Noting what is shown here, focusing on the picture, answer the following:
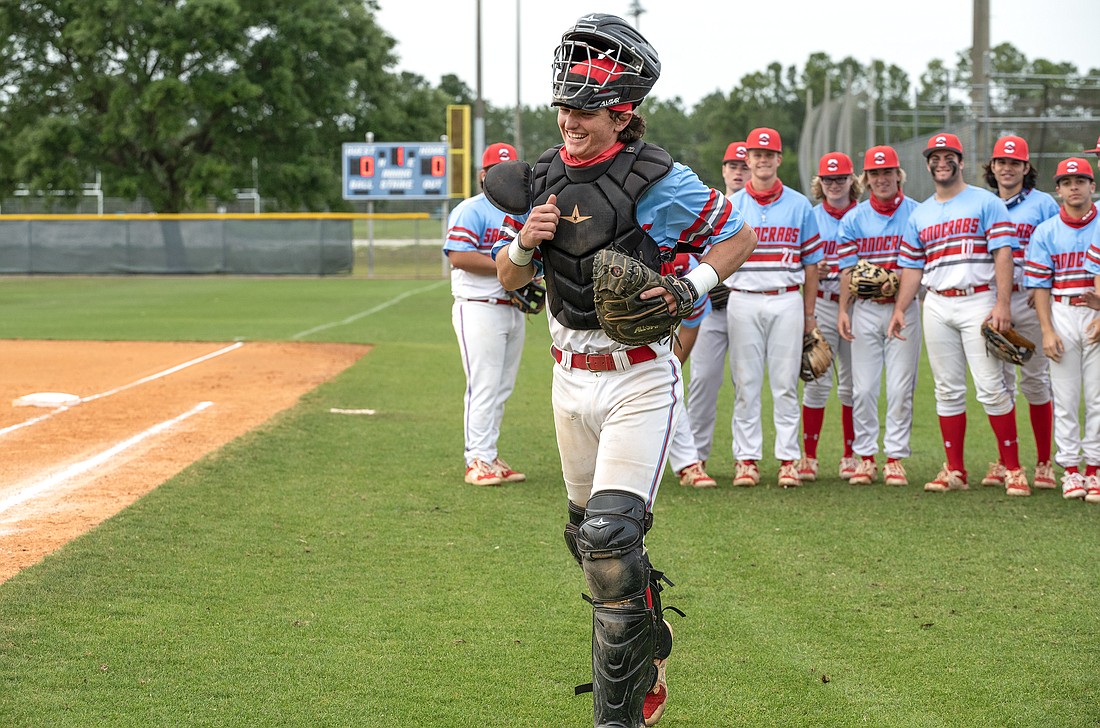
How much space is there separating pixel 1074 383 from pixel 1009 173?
152 cm

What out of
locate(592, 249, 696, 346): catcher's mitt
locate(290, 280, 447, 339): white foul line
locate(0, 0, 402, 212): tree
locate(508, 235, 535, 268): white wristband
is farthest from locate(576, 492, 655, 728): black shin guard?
locate(0, 0, 402, 212): tree

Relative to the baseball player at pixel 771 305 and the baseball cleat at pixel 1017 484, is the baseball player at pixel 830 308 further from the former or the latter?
the baseball cleat at pixel 1017 484

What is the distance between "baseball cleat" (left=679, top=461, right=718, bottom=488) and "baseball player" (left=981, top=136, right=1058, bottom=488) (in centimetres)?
184

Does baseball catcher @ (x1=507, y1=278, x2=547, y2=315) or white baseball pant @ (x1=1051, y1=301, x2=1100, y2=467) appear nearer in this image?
white baseball pant @ (x1=1051, y1=301, x2=1100, y2=467)

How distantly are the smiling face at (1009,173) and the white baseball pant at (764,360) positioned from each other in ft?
5.43

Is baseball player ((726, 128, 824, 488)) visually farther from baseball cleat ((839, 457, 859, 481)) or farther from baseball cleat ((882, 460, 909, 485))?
baseball cleat ((882, 460, 909, 485))

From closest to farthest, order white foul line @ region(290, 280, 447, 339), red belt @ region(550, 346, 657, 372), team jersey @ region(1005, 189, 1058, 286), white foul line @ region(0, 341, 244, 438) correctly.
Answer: red belt @ region(550, 346, 657, 372), team jersey @ region(1005, 189, 1058, 286), white foul line @ region(0, 341, 244, 438), white foul line @ region(290, 280, 447, 339)

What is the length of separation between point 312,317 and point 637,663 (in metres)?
18.6

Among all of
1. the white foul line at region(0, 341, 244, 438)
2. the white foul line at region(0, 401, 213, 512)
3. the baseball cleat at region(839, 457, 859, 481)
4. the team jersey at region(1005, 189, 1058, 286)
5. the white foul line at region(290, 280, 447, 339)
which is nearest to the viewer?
the white foul line at region(0, 401, 213, 512)

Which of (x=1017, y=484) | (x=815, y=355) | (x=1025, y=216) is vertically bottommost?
(x=1017, y=484)

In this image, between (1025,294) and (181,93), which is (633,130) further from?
(181,93)

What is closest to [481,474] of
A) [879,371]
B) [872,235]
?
[879,371]

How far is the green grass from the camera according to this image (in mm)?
4168

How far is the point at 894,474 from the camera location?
8.06 metres
